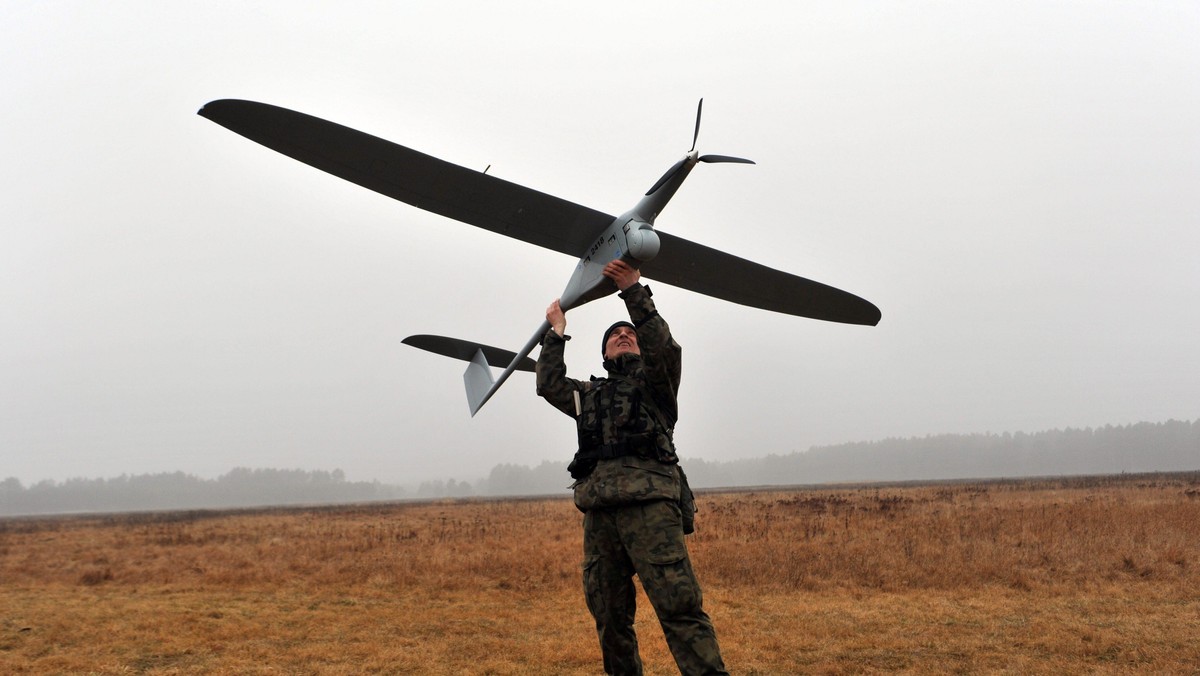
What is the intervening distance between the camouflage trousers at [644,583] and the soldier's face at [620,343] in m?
1.19

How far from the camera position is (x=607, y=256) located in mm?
6633

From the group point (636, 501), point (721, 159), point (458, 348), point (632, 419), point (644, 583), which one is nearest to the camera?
point (644, 583)

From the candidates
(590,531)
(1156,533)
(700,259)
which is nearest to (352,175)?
(700,259)

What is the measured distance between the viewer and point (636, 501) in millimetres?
4297

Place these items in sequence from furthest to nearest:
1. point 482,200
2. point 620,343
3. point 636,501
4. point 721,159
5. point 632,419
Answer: point 482,200 → point 721,159 → point 620,343 → point 632,419 → point 636,501

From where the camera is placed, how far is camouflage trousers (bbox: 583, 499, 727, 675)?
4.01 meters

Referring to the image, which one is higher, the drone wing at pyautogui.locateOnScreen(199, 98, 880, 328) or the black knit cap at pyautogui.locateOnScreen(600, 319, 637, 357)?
the drone wing at pyautogui.locateOnScreen(199, 98, 880, 328)

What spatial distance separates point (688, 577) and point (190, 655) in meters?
6.78

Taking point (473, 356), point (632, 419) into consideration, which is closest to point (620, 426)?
point (632, 419)

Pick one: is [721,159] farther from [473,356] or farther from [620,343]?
[473,356]

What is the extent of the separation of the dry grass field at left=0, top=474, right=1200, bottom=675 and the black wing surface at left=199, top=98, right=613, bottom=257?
15.5ft

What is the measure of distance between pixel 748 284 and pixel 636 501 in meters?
4.95

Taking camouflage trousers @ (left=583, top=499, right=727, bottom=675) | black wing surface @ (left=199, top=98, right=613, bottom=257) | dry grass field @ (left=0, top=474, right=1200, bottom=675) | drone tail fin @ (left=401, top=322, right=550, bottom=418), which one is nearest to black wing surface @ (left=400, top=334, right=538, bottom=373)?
drone tail fin @ (left=401, top=322, right=550, bottom=418)

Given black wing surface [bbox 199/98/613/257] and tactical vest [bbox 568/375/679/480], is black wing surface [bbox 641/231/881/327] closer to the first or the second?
black wing surface [bbox 199/98/613/257]
